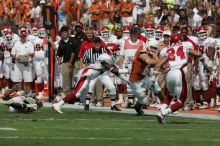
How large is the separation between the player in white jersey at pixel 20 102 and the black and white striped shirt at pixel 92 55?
6.23ft

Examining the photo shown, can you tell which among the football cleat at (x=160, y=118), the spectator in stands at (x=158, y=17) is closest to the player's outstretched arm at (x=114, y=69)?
the football cleat at (x=160, y=118)

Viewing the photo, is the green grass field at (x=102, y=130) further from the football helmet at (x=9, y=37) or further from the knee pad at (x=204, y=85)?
the football helmet at (x=9, y=37)

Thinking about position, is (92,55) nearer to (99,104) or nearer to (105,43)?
(105,43)

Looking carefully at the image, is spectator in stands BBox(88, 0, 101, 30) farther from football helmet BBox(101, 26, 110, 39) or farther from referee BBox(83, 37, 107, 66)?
referee BBox(83, 37, 107, 66)

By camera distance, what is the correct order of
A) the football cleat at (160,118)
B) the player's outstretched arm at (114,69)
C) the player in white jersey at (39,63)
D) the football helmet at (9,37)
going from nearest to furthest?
the football cleat at (160,118) < the player's outstretched arm at (114,69) < the player in white jersey at (39,63) < the football helmet at (9,37)

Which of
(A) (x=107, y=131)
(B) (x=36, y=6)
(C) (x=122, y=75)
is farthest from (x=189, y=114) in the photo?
(B) (x=36, y=6)

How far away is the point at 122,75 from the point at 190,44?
305 cm

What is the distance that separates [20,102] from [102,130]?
4.29 meters

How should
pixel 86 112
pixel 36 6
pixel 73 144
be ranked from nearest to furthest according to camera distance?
pixel 73 144 < pixel 86 112 < pixel 36 6

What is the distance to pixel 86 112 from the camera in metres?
20.5

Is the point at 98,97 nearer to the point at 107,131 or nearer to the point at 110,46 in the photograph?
the point at 110,46

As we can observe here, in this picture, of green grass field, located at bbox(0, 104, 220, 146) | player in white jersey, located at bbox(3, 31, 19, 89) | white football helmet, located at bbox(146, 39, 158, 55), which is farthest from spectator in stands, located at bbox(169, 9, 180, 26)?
green grass field, located at bbox(0, 104, 220, 146)

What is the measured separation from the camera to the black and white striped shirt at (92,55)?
69.2 ft

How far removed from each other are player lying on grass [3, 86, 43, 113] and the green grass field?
200mm
